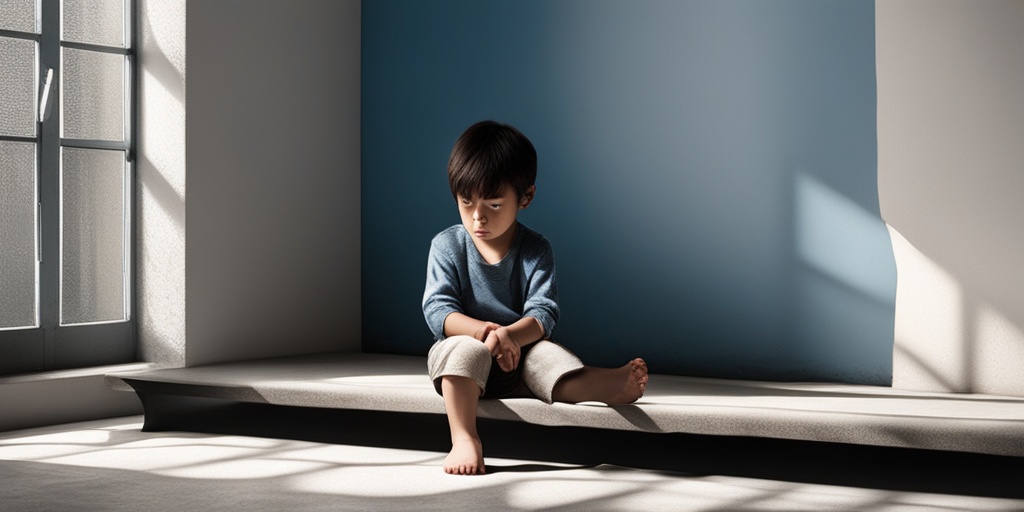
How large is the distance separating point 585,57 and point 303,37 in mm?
1048

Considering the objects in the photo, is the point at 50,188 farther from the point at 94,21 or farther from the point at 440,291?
the point at 440,291

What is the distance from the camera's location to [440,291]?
298cm

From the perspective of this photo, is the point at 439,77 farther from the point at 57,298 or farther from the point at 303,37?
the point at 57,298

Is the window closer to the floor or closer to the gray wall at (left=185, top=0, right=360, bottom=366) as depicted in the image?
the gray wall at (left=185, top=0, right=360, bottom=366)

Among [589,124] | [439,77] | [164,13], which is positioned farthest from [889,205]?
[164,13]

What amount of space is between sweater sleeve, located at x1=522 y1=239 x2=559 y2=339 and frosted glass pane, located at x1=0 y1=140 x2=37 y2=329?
168 cm

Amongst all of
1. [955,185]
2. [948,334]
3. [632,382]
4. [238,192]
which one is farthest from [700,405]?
[238,192]

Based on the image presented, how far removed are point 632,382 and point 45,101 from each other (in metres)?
2.12

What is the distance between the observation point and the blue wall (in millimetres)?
3473

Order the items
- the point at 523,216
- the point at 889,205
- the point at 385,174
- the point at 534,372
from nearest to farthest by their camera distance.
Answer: the point at 534,372
the point at 889,205
the point at 523,216
the point at 385,174

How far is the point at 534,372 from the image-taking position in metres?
2.89

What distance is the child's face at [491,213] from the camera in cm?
292

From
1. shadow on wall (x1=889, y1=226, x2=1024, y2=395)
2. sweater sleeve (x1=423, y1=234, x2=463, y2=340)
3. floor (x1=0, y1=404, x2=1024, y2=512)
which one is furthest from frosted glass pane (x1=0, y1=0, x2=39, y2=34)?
shadow on wall (x1=889, y1=226, x2=1024, y2=395)

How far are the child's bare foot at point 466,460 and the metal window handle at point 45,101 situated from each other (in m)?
1.85
